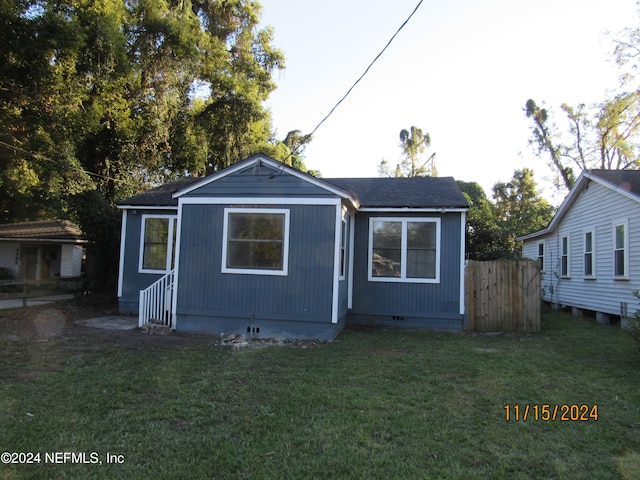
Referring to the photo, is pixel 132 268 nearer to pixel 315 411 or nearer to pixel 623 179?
pixel 315 411

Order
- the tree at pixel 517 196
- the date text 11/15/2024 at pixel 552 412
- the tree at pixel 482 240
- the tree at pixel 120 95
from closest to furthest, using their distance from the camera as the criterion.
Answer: the date text 11/15/2024 at pixel 552 412 → the tree at pixel 120 95 → the tree at pixel 482 240 → the tree at pixel 517 196

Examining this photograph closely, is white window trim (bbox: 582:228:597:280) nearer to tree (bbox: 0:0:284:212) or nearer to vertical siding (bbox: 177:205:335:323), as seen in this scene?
vertical siding (bbox: 177:205:335:323)

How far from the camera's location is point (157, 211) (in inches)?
446

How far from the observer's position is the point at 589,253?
40.6 ft

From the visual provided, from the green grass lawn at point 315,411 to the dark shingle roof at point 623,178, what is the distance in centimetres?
468

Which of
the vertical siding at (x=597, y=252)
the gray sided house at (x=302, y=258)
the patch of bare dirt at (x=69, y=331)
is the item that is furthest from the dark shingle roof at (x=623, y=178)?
the patch of bare dirt at (x=69, y=331)

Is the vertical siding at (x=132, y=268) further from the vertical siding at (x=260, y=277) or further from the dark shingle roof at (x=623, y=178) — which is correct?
the dark shingle roof at (x=623, y=178)

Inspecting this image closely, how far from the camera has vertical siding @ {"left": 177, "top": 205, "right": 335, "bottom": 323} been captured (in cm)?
836

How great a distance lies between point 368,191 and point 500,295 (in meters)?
4.22

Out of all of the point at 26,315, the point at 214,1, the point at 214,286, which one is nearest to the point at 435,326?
the point at 214,286

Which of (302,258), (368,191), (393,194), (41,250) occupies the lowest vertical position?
(302,258)

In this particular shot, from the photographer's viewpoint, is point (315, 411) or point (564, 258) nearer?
point (315, 411)

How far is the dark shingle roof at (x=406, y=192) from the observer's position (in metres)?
9.97

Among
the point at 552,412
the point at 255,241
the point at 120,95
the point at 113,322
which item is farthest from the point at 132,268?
the point at 552,412
